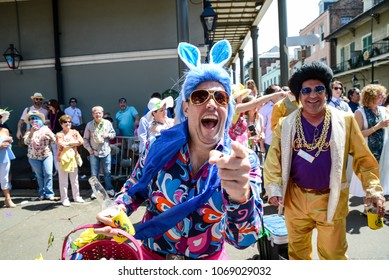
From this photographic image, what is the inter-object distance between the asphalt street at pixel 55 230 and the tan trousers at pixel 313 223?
40.5 inches

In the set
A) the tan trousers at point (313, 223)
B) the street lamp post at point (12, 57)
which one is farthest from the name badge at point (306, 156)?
the street lamp post at point (12, 57)

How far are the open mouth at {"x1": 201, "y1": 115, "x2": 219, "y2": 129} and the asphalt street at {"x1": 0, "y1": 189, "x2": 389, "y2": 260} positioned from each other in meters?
1.76

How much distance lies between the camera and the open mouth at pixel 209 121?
1.67 m

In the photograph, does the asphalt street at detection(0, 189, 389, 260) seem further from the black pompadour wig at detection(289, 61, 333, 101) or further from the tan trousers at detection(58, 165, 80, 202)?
the black pompadour wig at detection(289, 61, 333, 101)

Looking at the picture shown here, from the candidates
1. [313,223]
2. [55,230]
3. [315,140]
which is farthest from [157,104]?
[313,223]

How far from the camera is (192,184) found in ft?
5.50

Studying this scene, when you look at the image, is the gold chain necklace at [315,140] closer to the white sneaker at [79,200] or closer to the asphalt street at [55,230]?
the asphalt street at [55,230]

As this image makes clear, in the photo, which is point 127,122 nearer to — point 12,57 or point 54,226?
point 54,226

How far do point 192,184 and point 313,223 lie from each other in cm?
154
